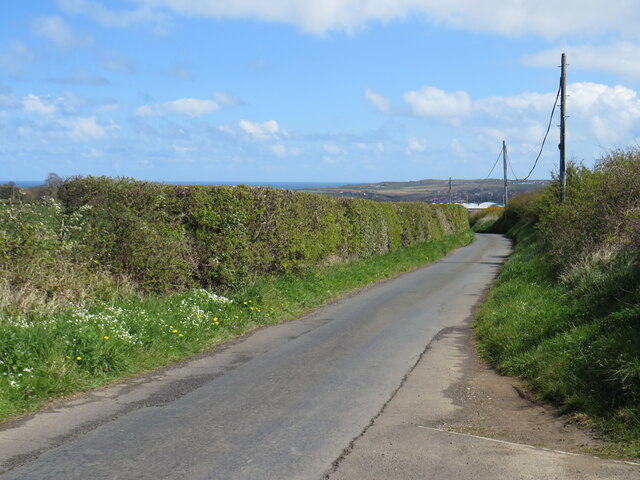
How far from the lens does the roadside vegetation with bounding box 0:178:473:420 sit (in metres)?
7.80

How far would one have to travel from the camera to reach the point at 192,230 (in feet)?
45.1

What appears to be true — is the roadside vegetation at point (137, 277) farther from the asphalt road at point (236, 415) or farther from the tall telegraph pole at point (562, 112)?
the tall telegraph pole at point (562, 112)

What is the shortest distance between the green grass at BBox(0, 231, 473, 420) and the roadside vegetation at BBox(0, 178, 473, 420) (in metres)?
0.02

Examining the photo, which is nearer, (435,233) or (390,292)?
(390,292)

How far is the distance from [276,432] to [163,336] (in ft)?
13.1

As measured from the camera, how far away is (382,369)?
28.5 ft

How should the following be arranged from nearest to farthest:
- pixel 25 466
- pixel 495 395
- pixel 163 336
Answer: pixel 25 466 < pixel 495 395 < pixel 163 336

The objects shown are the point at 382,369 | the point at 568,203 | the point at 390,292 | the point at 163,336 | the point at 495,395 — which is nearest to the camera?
the point at 495,395

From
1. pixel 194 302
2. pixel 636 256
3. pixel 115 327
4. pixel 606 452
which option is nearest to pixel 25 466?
pixel 115 327

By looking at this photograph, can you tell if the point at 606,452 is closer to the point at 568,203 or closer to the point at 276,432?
the point at 276,432

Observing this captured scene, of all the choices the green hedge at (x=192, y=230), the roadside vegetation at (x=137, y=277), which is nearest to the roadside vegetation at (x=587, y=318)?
the roadside vegetation at (x=137, y=277)

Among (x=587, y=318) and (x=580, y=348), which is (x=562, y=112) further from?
(x=580, y=348)

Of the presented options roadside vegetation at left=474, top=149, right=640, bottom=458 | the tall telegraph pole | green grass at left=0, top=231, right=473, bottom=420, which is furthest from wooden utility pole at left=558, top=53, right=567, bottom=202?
green grass at left=0, top=231, right=473, bottom=420

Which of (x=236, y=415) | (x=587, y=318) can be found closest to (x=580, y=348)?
(x=587, y=318)
